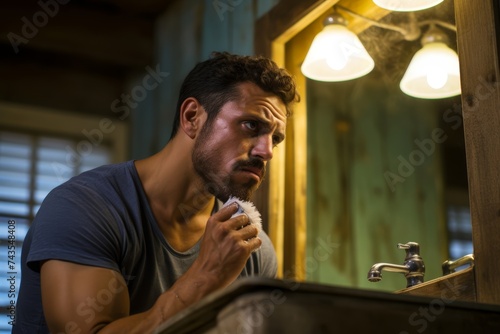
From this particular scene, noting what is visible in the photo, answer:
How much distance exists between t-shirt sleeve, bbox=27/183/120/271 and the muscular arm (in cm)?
2

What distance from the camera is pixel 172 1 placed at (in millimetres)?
2830

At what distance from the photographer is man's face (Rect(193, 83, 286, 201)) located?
5.01 feet

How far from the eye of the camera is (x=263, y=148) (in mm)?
1527

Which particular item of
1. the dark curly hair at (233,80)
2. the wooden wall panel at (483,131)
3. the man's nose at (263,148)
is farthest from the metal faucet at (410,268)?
the dark curly hair at (233,80)

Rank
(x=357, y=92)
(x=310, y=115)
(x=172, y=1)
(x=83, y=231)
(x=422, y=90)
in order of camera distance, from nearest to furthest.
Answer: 1. (x=83, y=231)
2. (x=422, y=90)
3. (x=357, y=92)
4. (x=310, y=115)
5. (x=172, y=1)

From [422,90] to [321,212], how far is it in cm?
57

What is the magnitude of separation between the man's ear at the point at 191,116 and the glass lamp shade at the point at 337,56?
319 millimetres

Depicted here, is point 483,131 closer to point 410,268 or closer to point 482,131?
point 482,131

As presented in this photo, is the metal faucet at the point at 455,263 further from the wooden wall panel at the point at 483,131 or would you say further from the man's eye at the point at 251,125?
the man's eye at the point at 251,125

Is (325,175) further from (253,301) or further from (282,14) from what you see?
(253,301)

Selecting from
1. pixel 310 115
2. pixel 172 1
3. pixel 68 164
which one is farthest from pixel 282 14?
pixel 68 164

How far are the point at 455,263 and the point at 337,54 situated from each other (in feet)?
2.06

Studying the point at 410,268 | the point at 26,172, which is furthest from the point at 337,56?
the point at 26,172

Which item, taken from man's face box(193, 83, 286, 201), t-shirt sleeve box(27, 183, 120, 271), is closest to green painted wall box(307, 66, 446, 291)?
man's face box(193, 83, 286, 201)
